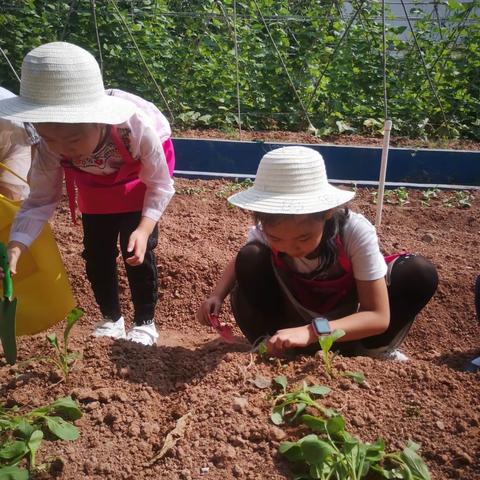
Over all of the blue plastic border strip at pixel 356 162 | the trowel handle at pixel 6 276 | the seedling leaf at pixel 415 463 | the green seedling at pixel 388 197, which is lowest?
the green seedling at pixel 388 197

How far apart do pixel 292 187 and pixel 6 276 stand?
959 millimetres

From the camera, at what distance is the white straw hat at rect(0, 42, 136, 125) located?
6.67 ft

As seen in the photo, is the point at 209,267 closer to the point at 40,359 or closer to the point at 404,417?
the point at 40,359

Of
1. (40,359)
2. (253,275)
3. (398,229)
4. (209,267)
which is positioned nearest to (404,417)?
(253,275)

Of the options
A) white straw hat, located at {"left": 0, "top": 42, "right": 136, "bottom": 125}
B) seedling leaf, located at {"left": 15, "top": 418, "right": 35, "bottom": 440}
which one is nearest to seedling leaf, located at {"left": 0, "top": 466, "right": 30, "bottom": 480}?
seedling leaf, located at {"left": 15, "top": 418, "right": 35, "bottom": 440}

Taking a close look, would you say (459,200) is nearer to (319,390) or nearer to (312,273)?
(312,273)

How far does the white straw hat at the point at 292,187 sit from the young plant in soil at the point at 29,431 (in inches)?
29.3

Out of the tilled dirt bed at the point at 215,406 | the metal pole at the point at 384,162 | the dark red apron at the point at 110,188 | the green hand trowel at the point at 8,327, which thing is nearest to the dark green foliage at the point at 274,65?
the metal pole at the point at 384,162

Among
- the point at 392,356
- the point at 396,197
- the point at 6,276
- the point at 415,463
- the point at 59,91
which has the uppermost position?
the point at 59,91

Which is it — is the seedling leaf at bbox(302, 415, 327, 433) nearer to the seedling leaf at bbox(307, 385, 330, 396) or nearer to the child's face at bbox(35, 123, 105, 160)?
the seedling leaf at bbox(307, 385, 330, 396)

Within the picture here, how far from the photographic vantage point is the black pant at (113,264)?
2586 millimetres

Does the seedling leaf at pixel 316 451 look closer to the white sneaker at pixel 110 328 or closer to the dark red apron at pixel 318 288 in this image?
the dark red apron at pixel 318 288

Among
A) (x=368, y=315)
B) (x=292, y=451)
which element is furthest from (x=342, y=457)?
(x=368, y=315)

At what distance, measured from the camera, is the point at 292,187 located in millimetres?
1927
